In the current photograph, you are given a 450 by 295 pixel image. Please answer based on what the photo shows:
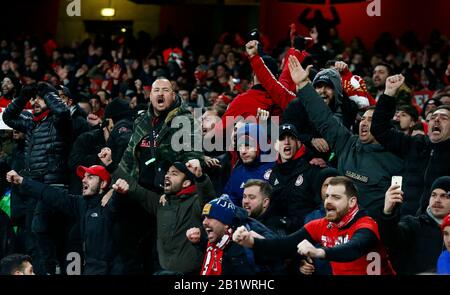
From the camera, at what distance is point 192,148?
853 cm

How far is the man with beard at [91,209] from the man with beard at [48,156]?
49 centimetres

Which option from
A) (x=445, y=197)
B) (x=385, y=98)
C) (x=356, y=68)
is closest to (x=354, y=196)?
(x=445, y=197)

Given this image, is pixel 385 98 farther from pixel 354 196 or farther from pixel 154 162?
pixel 154 162

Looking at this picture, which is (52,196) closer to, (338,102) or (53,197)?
(53,197)

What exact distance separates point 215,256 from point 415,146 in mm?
1759

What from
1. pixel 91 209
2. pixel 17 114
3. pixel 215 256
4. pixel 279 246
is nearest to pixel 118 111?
pixel 17 114

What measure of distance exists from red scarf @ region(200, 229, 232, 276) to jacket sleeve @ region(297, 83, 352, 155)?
4.34ft

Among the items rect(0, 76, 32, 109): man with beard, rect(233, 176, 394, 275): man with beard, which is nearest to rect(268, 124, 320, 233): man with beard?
rect(233, 176, 394, 275): man with beard

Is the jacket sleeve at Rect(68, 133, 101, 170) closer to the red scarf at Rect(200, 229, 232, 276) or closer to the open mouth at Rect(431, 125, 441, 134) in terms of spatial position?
the red scarf at Rect(200, 229, 232, 276)

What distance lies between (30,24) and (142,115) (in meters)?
14.6

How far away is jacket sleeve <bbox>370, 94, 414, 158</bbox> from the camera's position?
25.3 ft

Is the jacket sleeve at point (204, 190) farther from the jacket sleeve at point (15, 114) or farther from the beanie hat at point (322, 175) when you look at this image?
the jacket sleeve at point (15, 114)

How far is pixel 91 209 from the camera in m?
8.89

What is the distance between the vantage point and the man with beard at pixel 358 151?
7805mm
